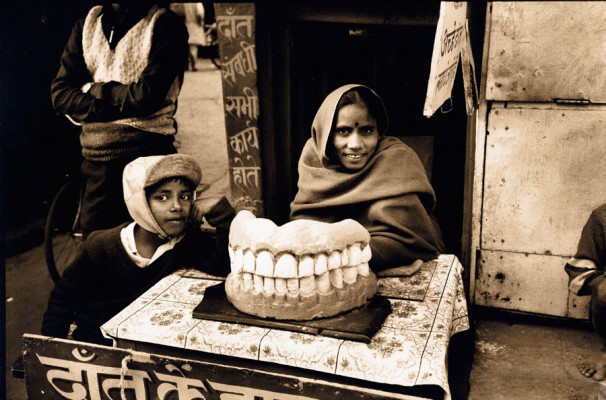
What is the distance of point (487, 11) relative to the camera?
3.67 m

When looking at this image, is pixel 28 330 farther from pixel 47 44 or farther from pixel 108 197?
pixel 47 44

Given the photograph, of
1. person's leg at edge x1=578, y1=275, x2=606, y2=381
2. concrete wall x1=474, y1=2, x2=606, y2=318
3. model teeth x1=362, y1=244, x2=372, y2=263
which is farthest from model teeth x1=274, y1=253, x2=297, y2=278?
concrete wall x1=474, y1=2, x2=606, y2=318

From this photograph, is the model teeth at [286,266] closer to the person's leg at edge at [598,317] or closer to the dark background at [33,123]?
the person's leg at edge at [598,317]

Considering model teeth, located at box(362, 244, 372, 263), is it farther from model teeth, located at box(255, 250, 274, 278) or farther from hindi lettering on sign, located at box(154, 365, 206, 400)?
hindi lettering on sign, located at box(154, 365, 206, 400)

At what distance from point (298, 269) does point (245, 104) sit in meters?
2.34

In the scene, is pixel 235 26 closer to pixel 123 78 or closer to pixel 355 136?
pixel 123 78

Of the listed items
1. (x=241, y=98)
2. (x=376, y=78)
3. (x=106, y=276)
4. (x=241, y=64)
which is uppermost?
(x=241, y=64)

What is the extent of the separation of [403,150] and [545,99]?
45.2 inches

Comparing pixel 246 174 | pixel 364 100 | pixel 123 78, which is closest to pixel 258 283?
pixel 364 100

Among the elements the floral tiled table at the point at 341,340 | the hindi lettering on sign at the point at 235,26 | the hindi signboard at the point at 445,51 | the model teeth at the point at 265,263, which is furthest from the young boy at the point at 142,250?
the hindi lettering on sign at the point at 235,26

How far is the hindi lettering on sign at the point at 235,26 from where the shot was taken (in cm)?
425

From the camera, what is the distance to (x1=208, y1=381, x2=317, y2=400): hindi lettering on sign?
7.17 ft

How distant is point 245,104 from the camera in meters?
4.43

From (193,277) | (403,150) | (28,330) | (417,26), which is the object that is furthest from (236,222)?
(28,330)
